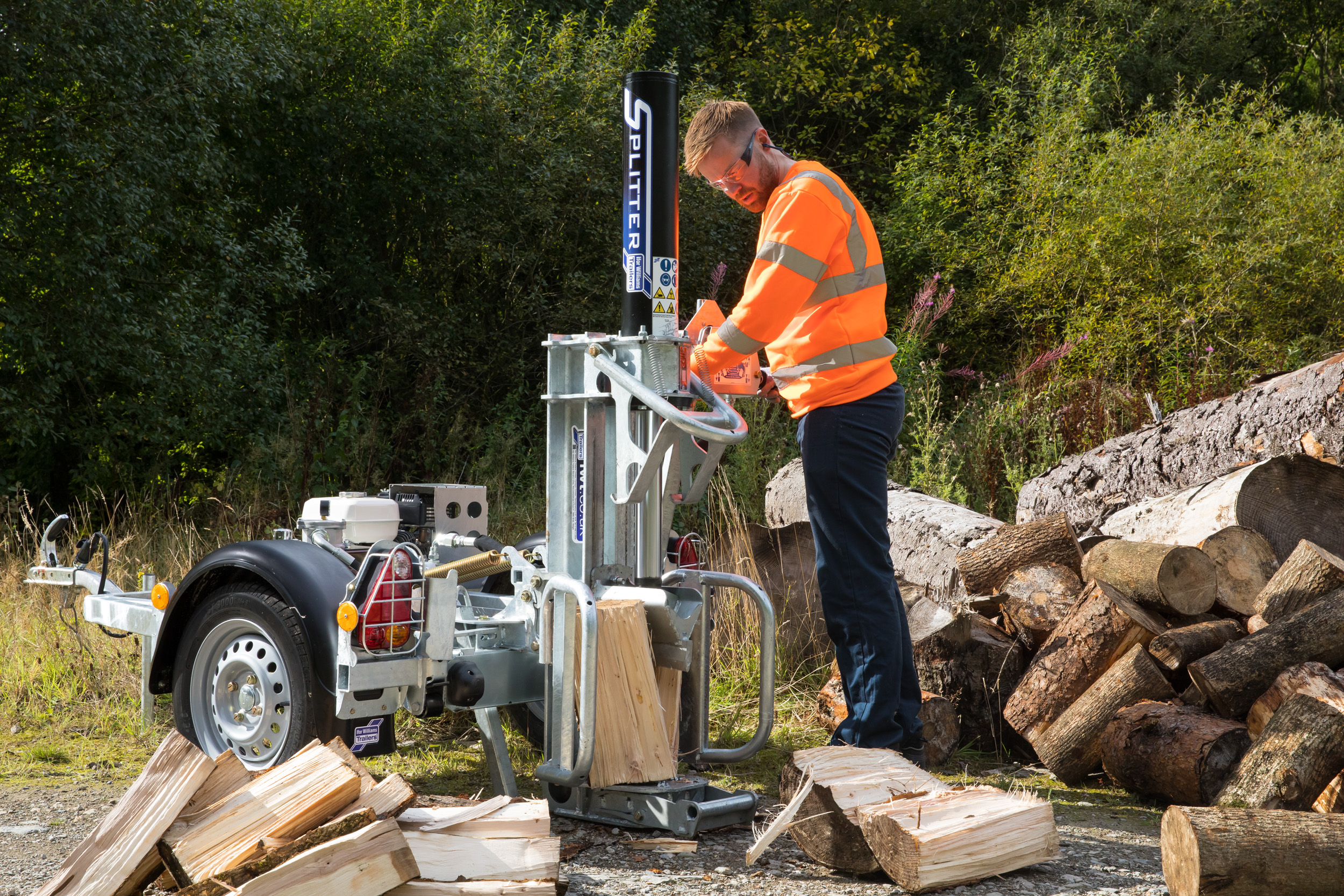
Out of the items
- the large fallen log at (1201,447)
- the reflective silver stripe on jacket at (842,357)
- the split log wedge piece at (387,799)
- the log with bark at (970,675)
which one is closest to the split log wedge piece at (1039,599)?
the log with bark at (970,675)

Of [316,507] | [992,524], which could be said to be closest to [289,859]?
[316,507]

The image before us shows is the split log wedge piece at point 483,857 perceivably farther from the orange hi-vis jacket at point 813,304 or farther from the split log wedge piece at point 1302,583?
the split log wedge piece at point 1302,583

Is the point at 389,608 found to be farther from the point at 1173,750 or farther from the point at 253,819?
the point at 1173,750

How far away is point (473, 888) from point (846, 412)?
1.88 m

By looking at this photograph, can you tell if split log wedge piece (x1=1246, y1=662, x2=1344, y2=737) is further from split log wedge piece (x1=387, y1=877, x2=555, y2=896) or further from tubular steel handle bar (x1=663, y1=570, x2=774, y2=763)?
split log wedge piece (x1=387, y1=877, x2=555, y2=896)

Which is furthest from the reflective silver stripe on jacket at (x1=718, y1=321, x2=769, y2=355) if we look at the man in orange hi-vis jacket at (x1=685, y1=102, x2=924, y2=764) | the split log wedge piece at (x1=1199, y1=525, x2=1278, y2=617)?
the split log wedge piece at (x1=1199, y1=525, x2=1278, y2=617)

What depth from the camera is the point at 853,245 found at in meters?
3.76

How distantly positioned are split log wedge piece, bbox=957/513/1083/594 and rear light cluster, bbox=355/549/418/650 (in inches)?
106

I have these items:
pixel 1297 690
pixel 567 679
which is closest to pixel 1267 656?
pixel 1297 690

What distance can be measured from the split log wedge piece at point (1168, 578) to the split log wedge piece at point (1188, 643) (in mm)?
150

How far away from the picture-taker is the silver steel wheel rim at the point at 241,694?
3.68 m

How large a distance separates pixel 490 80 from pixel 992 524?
810cm

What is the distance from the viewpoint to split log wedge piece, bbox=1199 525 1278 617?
4.64m

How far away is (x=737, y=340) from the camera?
353 cm
